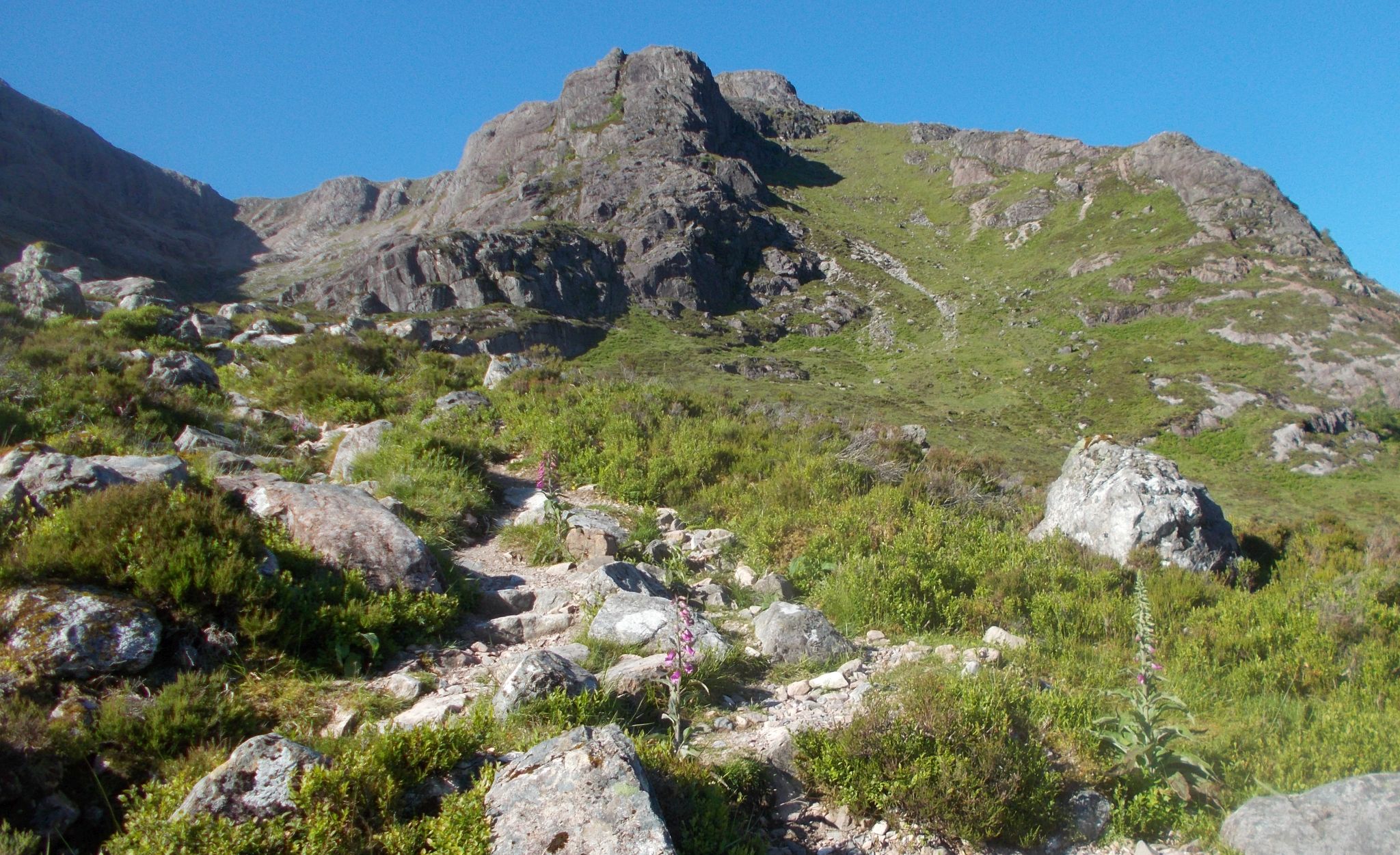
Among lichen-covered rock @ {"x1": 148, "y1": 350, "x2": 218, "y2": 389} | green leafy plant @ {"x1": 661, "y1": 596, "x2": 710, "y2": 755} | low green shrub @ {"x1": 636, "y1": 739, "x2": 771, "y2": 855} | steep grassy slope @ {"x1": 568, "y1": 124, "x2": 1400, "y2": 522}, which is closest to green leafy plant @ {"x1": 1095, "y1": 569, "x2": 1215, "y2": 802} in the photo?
low green shrub @ {"x1": 636, "y1": 739, "x2": 771, "y2": 855}

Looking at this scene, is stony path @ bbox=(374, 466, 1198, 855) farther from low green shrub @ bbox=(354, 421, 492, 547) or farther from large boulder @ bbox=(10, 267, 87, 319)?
large boulder @ bbox=(10, 267, 87, 319)

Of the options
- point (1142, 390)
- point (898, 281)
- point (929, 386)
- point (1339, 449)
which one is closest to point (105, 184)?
point (898, 281)

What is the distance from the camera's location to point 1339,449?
42250mm

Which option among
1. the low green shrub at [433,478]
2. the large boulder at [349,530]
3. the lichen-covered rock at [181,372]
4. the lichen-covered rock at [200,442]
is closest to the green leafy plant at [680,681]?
the large boulder at [349,530]

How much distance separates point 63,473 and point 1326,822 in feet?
24.5

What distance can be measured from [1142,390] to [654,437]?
54749mm

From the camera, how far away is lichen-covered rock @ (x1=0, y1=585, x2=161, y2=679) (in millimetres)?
3348

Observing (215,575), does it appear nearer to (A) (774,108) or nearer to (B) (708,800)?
(B) (708,800)

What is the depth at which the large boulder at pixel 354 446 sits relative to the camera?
8016 millimetres

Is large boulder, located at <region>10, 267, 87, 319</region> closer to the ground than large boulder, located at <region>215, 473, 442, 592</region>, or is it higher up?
higher up

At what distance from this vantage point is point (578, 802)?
2.65 m

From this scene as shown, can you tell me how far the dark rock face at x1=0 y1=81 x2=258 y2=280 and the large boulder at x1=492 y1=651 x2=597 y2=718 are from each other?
118474mm

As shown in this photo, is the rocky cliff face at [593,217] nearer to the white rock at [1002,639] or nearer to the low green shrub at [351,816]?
the white rock at [1002,639]

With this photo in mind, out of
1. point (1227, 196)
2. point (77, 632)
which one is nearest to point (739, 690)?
point (77, 632)
